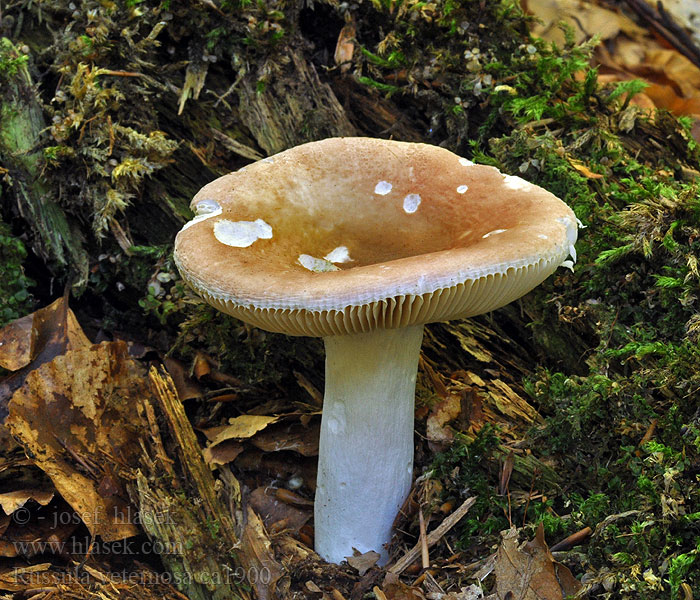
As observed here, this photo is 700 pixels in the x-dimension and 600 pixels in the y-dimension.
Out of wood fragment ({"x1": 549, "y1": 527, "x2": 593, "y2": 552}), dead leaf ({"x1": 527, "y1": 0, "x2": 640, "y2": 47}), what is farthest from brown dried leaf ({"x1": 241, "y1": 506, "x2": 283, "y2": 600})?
dead leaf ({"x1": 527, "y1": 0, "x2": 640, "y2": 47})

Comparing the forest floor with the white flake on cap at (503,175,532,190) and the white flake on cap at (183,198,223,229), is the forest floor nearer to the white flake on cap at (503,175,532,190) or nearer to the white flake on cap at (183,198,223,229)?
the white flake on cap at (503,175,532,190)

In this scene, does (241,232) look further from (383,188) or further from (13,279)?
(13,279)

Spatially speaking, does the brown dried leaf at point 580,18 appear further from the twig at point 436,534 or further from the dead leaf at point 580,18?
the twig at point 436,534

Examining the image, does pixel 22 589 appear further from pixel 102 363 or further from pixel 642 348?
pixel 642 348

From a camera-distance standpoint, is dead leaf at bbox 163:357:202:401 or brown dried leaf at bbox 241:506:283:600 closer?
brown dried leaf at bbox 241:506:283:600

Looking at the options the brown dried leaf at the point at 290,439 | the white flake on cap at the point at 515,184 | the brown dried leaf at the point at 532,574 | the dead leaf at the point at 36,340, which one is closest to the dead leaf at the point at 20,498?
the dead leaf at the point at 36,340

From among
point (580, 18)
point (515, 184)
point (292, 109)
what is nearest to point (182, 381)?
point (292, 109)
